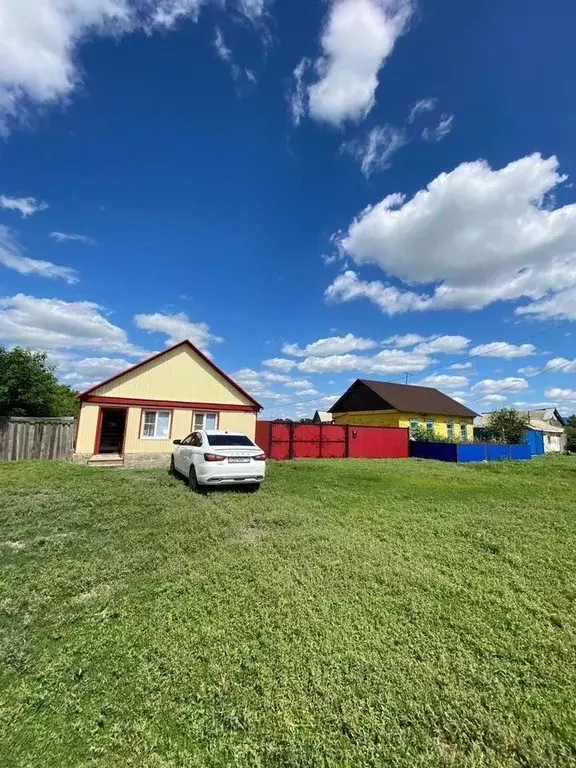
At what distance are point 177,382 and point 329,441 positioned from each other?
863cm

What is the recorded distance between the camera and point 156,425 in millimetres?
16156

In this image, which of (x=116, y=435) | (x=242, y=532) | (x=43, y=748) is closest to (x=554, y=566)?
(x=242, y=532)

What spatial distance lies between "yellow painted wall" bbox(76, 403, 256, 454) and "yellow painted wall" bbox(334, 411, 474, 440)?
14.2 metres

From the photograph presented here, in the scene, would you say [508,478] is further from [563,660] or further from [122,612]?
[122,612]

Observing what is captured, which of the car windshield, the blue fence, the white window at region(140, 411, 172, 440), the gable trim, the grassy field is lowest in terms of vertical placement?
the grassy field

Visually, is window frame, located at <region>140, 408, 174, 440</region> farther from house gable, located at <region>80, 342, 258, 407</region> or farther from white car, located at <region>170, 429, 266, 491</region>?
white car, located at <region>170, 429, 266, 491</region>

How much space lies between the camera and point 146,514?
6.95 meters

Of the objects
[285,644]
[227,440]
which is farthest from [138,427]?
[285,644]

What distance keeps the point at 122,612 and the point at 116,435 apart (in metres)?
17.6

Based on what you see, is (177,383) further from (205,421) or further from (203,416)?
(205,421)

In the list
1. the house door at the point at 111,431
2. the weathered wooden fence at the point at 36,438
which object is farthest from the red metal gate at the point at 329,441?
the weathered wooden fence at the point at 36,438

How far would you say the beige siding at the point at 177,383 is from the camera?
51.5ft

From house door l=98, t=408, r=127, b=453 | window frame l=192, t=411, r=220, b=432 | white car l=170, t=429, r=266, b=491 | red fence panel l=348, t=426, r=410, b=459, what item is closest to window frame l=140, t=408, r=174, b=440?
window frame l=192, t=411, r=220, b=432

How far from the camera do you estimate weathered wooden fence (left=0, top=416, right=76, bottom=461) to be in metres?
13.9
